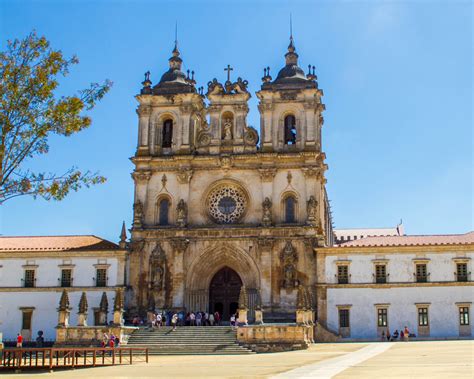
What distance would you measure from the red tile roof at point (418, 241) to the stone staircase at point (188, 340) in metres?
12.5

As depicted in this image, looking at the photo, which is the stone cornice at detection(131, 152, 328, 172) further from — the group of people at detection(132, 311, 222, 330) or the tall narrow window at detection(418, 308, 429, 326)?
the tall narrow window at detection(418, 308, 429, 326)

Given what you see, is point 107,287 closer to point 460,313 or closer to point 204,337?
point 204,337

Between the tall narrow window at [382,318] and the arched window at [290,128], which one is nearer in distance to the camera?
the tall narrow window at [382,318]

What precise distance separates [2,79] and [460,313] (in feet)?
117

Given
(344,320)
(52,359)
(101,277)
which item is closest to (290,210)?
(344,320)

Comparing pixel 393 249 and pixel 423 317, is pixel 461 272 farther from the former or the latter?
pixel 393 249

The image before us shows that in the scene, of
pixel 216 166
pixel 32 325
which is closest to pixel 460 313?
pixel 216 166

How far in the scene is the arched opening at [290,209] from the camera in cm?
5303

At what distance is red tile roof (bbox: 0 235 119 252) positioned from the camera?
54031 mm

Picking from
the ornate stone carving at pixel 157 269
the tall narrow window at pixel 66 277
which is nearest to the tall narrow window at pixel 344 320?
the ornate stone carving at pixel 157 269

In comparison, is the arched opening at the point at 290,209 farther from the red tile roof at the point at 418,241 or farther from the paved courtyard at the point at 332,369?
the paved courtyard at the point at 332,369

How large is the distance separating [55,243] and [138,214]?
22.9 feet

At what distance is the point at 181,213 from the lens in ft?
175

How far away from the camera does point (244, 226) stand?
5297cm
